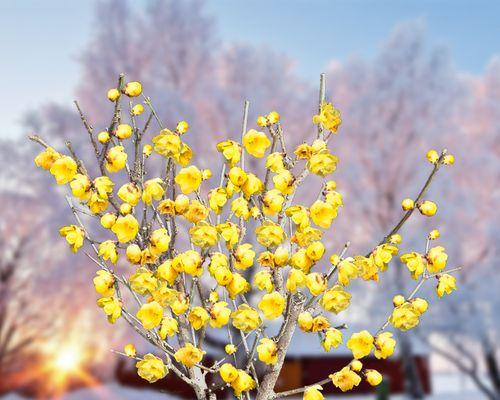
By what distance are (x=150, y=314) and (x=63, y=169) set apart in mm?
540

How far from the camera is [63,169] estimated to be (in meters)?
1.93

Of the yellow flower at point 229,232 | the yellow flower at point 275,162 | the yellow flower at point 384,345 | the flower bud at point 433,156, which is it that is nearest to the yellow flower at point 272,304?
the yellow flower at point 229,232

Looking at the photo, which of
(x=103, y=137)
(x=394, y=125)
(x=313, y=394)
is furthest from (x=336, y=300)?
(x=394, y=125)

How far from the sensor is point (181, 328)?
204 cm

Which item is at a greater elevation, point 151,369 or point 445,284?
point 445,284

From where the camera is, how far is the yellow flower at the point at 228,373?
5.94 ft

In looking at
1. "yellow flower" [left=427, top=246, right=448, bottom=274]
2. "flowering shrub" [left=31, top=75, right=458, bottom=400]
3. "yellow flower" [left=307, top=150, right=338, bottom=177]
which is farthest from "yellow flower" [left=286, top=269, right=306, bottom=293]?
"yellow flower" [left=427, top=246, right=448, bottom=274]

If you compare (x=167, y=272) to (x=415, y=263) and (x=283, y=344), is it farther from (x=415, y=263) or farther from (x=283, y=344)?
(x=415, y=263)

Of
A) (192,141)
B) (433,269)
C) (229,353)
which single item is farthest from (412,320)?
(192,141)

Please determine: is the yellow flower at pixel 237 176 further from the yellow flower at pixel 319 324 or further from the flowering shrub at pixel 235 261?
the yellow flower at pixel 319 324

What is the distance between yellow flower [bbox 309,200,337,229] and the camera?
188 cm

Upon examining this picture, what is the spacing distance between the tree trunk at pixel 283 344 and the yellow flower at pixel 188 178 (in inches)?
19.3

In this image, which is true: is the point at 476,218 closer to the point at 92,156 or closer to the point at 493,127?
the point at 493,127

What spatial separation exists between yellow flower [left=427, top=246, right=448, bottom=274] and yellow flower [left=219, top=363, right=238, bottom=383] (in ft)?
2.29
